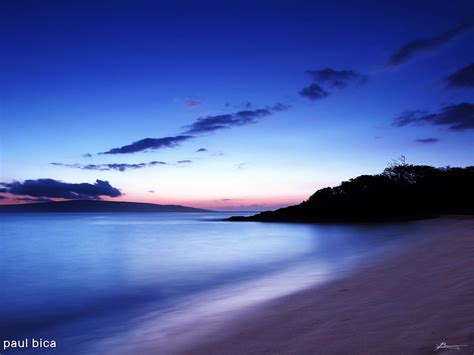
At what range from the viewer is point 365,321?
4730 millimetres

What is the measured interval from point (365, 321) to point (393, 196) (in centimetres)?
5273

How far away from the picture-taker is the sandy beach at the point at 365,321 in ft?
12.5

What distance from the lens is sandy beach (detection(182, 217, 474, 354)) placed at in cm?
382

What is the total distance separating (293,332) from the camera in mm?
4863

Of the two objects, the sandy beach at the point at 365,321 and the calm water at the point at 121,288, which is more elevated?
the sandy beach at the point at 365,321

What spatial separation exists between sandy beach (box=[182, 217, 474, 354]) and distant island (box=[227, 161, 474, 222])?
4389cm

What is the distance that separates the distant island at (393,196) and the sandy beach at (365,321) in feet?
144
